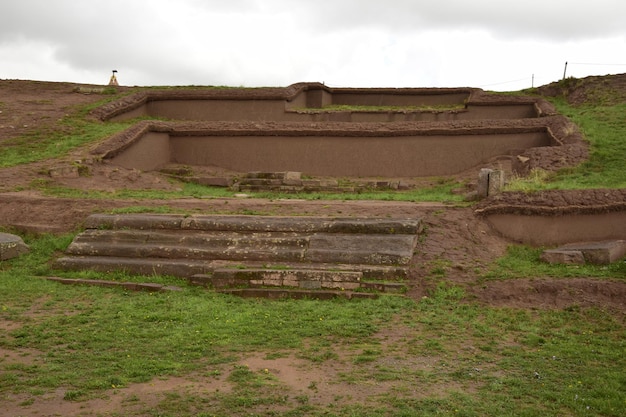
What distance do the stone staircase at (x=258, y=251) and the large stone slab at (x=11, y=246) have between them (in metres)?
0.89

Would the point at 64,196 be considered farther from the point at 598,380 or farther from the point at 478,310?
the point at 598,380

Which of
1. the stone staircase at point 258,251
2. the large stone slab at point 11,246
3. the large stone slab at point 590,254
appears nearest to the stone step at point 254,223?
the stone staircase at point 258,251

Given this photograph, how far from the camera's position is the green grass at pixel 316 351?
5.30m

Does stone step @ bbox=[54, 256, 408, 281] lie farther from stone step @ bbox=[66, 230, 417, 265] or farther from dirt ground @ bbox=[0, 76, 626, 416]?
dirt ground @ bbox=[0, 76, 626, 416]

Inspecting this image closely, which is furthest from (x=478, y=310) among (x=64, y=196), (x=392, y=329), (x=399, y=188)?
(x=64, y=196)

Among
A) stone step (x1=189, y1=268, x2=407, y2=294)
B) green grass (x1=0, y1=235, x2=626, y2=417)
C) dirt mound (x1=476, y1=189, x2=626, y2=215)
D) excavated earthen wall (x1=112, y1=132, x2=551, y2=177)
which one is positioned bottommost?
green grass (x1=0, y1=235, x2=626, y2=417)

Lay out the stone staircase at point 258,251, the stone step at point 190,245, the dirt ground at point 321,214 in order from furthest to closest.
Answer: the stone step at point 190,245 < the stone staircase at point 258,251 < the dirt ground at point 321,214

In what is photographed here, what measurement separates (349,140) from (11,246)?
9.65 m

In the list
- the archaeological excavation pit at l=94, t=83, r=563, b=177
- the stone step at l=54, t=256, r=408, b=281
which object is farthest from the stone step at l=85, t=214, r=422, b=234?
the archaeological excavation pit at l=94, t=83, r=563, b=177

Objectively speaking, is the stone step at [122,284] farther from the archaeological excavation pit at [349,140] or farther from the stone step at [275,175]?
the stone step at [275,175]

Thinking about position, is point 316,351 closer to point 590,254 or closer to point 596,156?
point 590,254

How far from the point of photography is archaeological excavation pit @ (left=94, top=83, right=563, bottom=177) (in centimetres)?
1702

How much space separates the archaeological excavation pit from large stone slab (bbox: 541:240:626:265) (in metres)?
6.35

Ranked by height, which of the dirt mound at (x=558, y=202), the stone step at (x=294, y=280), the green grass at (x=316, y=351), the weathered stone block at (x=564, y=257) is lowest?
the green grass at (x=316, y=351)
